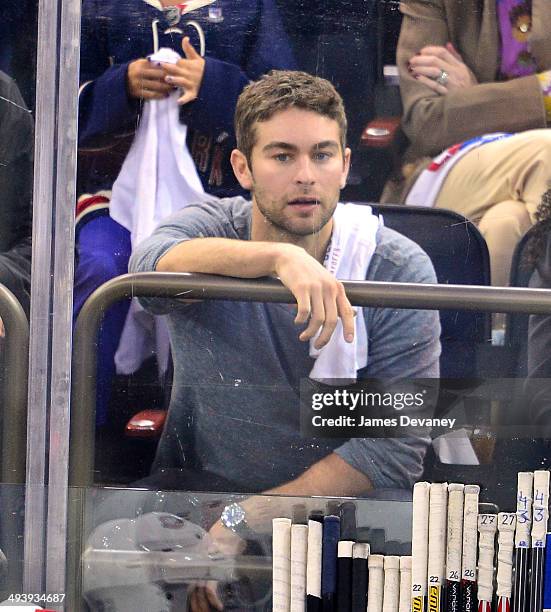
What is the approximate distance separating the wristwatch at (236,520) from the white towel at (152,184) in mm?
403

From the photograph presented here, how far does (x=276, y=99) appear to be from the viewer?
2.26 m

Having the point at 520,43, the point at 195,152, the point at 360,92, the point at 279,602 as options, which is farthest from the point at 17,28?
the point at 279,602

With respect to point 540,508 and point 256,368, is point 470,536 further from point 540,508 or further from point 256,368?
point 256,368

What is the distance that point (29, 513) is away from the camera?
7.52 feet

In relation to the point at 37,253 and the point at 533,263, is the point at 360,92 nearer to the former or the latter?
the point at 533,263

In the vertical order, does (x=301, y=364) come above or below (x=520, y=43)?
below

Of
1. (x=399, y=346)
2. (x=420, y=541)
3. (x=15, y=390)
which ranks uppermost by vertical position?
(x=399, y=346)

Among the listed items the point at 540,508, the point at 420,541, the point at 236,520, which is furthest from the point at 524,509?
the point at 236,520

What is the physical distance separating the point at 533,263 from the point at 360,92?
55 cm

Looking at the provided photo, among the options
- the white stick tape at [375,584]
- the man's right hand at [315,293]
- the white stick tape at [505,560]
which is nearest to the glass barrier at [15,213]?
the man's right hand at [315,293]

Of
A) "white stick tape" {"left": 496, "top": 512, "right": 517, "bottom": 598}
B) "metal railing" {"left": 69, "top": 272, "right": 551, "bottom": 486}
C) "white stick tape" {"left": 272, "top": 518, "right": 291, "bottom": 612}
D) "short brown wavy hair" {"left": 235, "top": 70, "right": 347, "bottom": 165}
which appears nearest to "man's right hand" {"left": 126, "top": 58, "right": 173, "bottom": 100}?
"short brown wavy hair" {"left": 235, "top": 70, "right": 347, "bottom": 165}

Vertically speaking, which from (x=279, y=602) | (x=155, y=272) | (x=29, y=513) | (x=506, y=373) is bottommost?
(x=279, y=602)

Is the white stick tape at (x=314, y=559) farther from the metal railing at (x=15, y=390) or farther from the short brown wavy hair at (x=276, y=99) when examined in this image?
the short brown wavy hair at (x=276, y=99)

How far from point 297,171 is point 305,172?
0.06 ft
